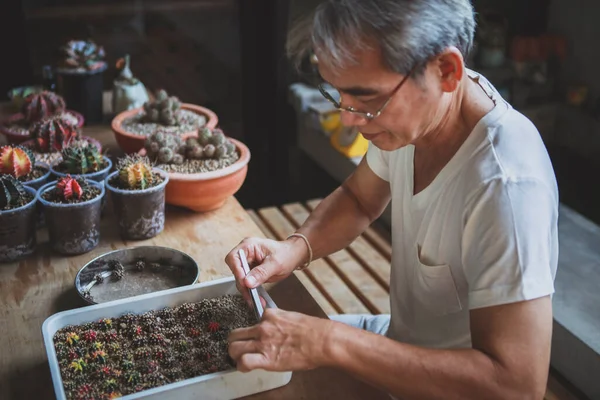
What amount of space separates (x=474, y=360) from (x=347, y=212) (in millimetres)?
634

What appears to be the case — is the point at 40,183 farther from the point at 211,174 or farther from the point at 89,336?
the point at 89,336

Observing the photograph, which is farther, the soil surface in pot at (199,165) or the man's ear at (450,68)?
the soil surface in pot at (199,165)

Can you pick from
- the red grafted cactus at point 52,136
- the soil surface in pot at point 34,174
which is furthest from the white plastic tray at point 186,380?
the red grafted cactus at point 52,136

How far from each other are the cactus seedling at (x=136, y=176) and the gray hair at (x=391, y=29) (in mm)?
697

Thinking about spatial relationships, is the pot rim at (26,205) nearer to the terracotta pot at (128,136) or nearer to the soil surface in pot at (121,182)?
the soil surface in pot at (121,182)

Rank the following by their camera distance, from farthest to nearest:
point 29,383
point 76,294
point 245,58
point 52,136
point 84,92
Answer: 1. point 245,58
2. point 84,92
3. point 52,136
4. point 76,294
5. point 29,383

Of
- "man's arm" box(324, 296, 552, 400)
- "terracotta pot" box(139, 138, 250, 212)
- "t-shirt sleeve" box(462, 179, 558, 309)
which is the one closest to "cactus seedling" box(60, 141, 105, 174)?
"terracotta pot" box(139, 138, 250, 212)

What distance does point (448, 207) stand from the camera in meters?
1.26

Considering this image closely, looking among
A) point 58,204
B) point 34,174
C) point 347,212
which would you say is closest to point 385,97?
point 347,212

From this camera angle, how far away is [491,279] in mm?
1096

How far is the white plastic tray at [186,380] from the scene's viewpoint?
1.08 meters

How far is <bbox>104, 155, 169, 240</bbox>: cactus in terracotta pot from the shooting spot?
1.64 m

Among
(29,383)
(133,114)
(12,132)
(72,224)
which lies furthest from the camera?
(133,114)

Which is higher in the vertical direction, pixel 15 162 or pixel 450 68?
pixel 450 68
